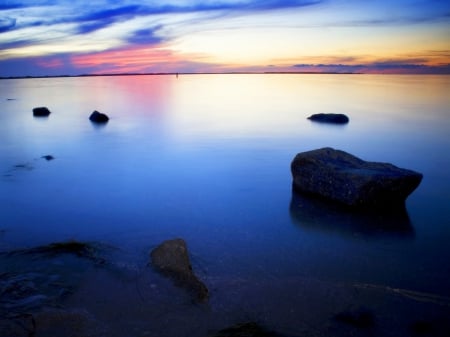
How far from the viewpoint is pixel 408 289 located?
14.8ft

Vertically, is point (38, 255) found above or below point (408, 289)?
above

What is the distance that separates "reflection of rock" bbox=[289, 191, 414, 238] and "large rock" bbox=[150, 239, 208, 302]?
2.50 m

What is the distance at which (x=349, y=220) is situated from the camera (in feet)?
21.6

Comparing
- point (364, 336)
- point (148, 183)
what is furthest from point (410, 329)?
point (148, 183)

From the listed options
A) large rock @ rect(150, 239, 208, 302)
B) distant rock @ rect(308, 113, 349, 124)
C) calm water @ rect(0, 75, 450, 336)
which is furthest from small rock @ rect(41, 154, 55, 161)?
distant rock @ rect(308, 113, 349, 124)

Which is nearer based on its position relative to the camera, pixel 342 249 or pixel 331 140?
pixel 342 249

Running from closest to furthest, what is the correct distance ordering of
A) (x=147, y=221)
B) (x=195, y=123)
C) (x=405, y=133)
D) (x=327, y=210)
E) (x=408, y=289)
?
(x=408, y=289), (x=147, y=221), (x=327, y=210), (x=405, y=133), (x=195, y=123)

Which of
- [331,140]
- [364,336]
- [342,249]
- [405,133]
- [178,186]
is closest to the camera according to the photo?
[364,336]

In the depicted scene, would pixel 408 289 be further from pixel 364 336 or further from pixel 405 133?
pixel 405 133

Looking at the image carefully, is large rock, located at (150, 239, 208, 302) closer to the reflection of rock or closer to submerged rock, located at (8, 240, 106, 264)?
submerged rock, located at (8, 240, 106, 264)

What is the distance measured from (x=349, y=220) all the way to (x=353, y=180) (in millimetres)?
829

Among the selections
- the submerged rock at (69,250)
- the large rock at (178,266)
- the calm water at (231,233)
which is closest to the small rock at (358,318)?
the calm water at (231,233)

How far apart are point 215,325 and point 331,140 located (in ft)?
45.8

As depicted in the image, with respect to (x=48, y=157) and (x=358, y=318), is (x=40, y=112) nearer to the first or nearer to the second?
(x=48, y=157)
